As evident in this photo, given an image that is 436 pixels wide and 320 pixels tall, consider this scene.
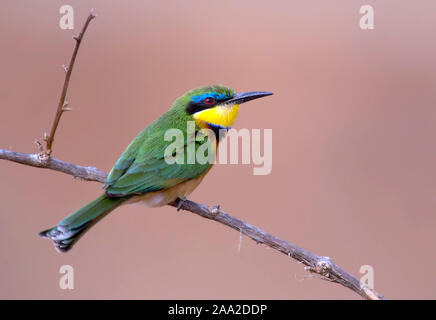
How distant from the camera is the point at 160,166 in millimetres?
2451

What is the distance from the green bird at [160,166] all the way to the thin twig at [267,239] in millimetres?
152

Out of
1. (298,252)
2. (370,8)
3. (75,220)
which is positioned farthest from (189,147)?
(370,8)

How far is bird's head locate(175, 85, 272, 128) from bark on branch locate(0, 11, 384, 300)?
60 centimetres

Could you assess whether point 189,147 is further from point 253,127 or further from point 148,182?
point 253,127

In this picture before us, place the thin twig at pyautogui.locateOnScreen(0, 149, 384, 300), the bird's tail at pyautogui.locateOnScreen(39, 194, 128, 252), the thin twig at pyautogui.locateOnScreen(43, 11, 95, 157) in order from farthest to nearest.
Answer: the bird's tail at pyautogui.locateOnScreen(39, 194, 128, 252)
the thin twig at pyautogui.locateOnScreen(0, 149, 384, 300)
the thin twig at pyautogui.locateOnScreen(43, 11, 95, 157)

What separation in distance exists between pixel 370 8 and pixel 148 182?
10.4ft

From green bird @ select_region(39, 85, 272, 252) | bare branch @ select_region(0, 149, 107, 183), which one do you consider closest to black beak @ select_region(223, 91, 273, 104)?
green bird @ select_region(39, 85, 272, 252)

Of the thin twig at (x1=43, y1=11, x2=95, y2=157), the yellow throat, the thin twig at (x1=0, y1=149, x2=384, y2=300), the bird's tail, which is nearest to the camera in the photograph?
the thin twig at (x1=43, y1=11, x2=95, y2=157)

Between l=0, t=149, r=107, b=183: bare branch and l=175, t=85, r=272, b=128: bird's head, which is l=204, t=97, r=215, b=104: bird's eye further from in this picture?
l=0, t=149, r=107, b=183: bare branch

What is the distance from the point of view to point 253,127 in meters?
4.19

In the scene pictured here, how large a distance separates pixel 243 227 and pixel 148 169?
0.61 m

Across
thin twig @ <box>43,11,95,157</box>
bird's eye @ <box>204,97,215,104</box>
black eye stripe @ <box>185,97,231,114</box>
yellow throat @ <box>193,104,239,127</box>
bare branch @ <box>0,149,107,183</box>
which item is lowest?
bare branch @ <box>0,149,107,183</box>

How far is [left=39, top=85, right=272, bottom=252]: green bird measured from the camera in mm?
2236

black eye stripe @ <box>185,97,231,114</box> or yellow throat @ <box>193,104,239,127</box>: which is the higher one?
black eye stripe @ <box>185,97,231,114</box>
